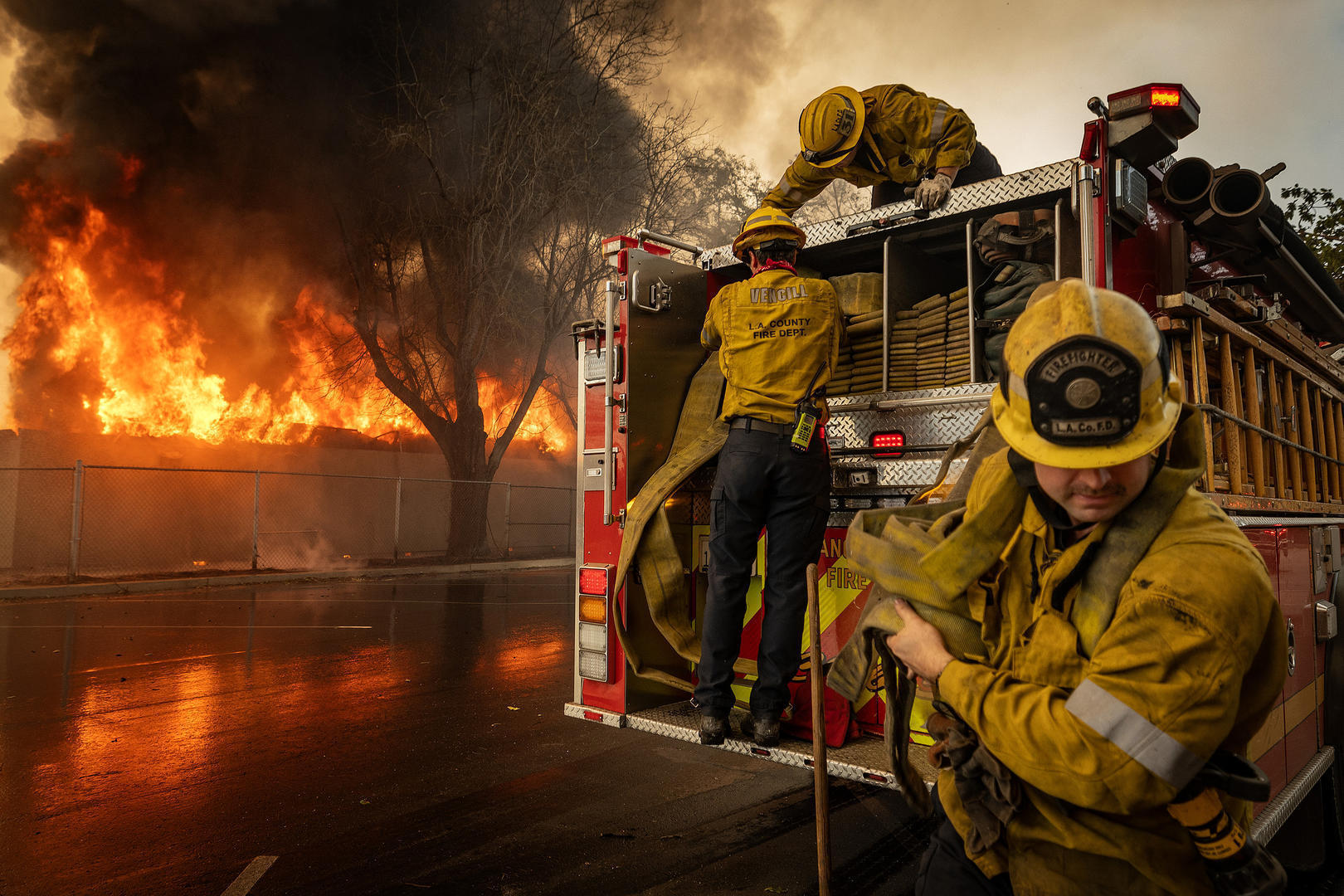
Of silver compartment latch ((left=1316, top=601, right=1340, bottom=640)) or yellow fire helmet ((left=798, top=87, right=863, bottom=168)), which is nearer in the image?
silver compartment latch ((left=1316, top=601, right=1340, bottom=640))

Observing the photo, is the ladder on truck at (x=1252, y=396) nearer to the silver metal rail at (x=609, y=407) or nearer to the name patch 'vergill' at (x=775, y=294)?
the name patch 'vergill' at (x=775, y=294)

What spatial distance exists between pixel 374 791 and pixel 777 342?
3.09 meters

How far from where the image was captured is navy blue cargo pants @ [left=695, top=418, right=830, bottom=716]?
3797 millimetres

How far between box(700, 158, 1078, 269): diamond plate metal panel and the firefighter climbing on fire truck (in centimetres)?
210

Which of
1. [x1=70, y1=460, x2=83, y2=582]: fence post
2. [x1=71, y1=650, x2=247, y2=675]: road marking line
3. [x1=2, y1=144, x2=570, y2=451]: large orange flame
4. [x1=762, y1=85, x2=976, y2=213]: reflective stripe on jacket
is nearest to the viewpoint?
[x1=762, y1=85, x2=976, y2=213]: reflective stripe on jacket

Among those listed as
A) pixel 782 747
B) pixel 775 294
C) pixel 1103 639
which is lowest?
pixel 782 747

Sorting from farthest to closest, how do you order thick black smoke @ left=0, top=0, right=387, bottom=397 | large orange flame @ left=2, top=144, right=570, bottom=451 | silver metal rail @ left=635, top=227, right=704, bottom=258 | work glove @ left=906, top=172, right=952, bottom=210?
1. thick black smoke @ left=0, top=0, right=387, bottom=397
2. large orange flame @ left=2, top=144, right=570, bottom=451
3. silver metal rail @ left=635, top=227, right=704, bottom=258
4. work glove @ left=906, top=172, right=952, bottom=210

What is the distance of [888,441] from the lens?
4.16 m

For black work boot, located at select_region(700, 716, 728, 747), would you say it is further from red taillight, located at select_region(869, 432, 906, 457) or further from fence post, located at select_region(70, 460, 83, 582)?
fence post, located at select_region(70, 460, 83, 582)

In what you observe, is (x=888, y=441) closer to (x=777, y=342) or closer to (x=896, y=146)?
(x=777, y=342)

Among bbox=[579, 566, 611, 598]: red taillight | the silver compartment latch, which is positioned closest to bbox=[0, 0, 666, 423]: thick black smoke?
bbox=[579, 566, 611, 598]: red taillight

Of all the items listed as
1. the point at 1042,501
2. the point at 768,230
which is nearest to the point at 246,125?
Answer: the point at 768,230

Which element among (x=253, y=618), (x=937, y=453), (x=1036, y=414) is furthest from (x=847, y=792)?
(x=253, y=618)

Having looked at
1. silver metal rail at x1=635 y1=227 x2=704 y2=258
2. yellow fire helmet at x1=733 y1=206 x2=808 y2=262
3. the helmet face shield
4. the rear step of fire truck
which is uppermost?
silver metal rail at x1=635 y1=227 x2=704 y2=258
